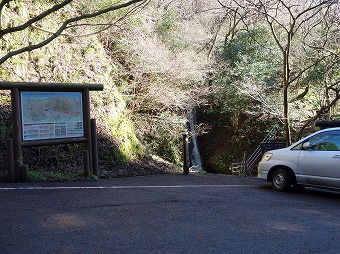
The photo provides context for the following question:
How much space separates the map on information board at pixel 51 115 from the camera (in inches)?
371

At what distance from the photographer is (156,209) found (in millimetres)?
7035

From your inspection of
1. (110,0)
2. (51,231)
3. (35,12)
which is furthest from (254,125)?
(51,231)

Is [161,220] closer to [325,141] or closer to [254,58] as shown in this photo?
[325,141]

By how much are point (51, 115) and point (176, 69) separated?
10260 mm

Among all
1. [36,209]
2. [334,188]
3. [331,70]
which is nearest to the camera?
[36,209]

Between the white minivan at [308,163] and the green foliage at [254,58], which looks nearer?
the white minivan at [308,163]

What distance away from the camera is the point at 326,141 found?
913 centimetres

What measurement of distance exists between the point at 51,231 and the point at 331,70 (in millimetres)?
15678

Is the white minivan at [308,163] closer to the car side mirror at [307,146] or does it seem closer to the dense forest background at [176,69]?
the car side mirror at [307,146]

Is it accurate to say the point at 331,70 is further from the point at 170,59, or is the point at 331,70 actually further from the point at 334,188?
the point at 334,188

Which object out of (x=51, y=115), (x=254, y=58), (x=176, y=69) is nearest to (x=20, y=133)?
(x=51, y=115)

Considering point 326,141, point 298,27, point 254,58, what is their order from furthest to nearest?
point 254,58 < point 298,27 < point 326,141

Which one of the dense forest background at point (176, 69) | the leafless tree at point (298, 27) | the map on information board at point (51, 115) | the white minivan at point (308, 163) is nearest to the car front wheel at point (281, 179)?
the white minivan at point (308, 163)

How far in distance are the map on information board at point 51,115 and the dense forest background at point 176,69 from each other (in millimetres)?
1854
